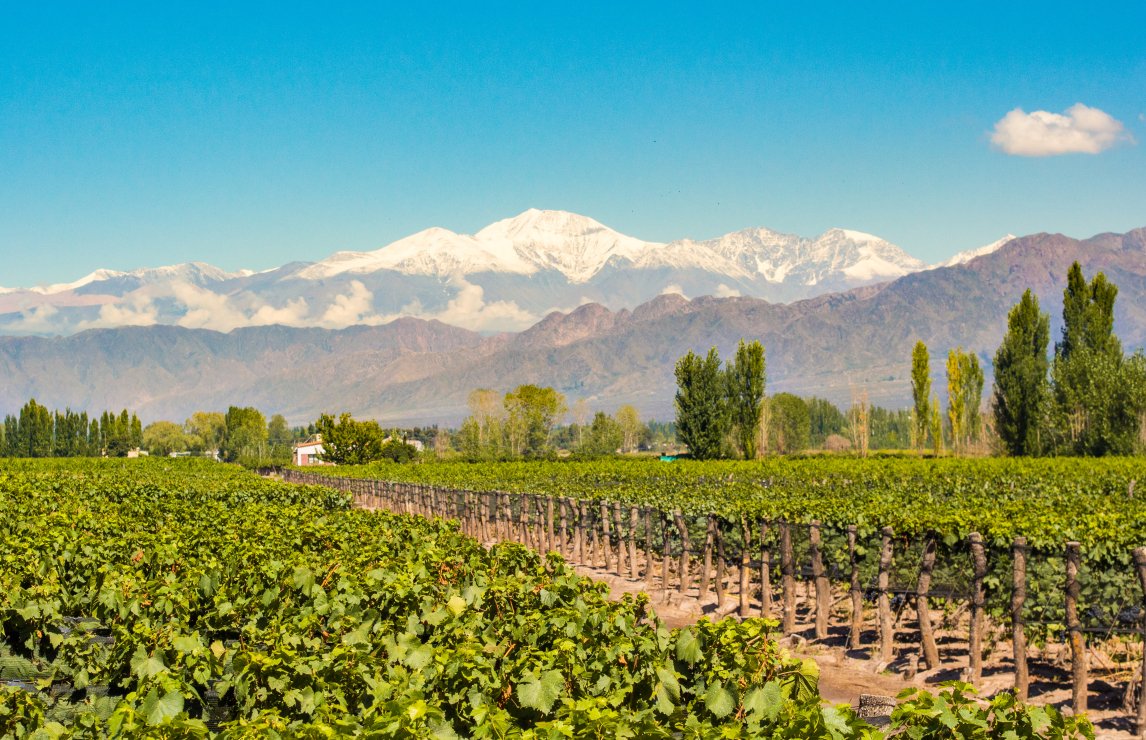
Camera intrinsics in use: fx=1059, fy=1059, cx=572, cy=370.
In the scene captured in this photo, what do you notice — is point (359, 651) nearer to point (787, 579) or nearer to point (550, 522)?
point (787, 579)

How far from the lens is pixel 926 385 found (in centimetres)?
10294

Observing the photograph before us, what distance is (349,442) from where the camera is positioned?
110 m

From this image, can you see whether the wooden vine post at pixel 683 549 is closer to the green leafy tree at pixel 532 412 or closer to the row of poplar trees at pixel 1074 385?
the row of poplar trees at pixel 1074 385

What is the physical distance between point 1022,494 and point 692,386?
6306 centimetres

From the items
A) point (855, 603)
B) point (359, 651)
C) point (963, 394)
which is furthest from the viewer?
point (963, 394)

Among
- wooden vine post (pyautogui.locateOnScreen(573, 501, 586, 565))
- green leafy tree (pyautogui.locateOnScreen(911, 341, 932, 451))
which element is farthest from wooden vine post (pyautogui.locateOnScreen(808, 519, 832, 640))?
green leafy tree (pyautogui.locateOnScreen(911, 341, 932, 451))

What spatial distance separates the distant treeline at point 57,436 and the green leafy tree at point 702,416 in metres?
100

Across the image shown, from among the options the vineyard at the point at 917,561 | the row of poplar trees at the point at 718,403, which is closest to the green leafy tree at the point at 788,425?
the row of poplar trees at the point at 718,403

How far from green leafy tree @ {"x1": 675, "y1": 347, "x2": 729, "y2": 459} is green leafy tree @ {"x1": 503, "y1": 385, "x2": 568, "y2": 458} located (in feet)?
235

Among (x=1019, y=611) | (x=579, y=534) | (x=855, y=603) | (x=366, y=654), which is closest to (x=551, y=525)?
(x=579, y=534)

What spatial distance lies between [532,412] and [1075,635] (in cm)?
15318

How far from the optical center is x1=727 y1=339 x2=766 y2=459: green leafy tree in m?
95.8

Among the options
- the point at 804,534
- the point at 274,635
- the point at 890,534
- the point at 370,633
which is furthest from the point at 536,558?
the point at 804,534

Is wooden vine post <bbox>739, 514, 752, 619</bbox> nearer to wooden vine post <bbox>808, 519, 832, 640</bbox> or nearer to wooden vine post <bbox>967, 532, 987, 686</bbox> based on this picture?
wooden vine post <bbox>808, 519, 832, 640</bbox>
